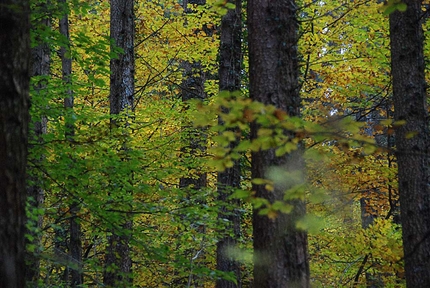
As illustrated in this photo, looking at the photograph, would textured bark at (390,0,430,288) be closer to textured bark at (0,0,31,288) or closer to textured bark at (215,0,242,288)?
textured bark at (215,0,242,288)

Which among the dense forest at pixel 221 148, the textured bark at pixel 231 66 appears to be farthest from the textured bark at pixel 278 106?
the textured bark at pixel 231 66

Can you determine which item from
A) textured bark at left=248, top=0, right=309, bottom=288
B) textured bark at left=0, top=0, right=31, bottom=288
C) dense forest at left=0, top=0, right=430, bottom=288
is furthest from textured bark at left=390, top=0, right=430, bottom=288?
textured bark at left=0, top=0, right=31, bottom=288

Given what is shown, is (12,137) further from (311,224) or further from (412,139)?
(412,139)

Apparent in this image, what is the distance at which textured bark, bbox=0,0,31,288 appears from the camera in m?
2.80

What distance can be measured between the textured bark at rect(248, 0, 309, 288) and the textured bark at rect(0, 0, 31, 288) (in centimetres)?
217

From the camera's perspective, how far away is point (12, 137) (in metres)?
2.89

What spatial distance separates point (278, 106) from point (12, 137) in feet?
8.07

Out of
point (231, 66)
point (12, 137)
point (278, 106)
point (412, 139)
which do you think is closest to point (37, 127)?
point (231, 66)

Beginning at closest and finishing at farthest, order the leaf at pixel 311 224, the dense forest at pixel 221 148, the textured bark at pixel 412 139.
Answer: the dense forest at pixel 221 148 < the leaf at pixel 311 224 < the textured bark at pixel 412 139

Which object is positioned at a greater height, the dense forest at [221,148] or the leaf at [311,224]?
the dense forest at [221,148]

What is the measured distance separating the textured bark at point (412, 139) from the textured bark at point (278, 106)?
125 inches

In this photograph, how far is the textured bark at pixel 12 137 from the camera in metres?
2.80

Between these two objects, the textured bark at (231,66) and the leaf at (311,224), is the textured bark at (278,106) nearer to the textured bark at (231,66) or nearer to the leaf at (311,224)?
the leaf at (311,224)

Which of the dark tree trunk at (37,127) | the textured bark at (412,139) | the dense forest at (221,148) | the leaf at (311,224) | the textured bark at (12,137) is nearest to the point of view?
the textured bark at (12,137)
